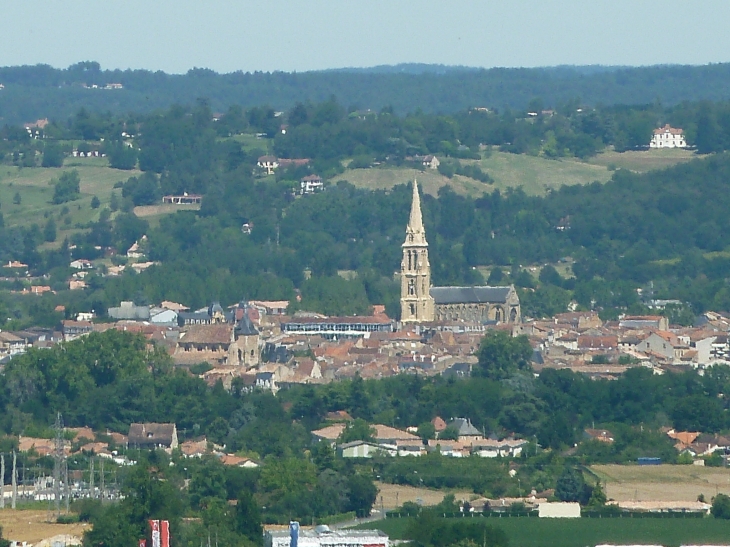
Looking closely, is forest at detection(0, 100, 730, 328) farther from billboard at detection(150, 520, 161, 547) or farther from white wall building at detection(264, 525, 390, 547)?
billboard at detection(150, 520, 161, 547)

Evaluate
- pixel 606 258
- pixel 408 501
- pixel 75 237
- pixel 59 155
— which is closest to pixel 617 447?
pixel 408 501

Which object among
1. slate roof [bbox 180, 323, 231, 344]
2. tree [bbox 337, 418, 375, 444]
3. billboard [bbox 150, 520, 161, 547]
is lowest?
slate roof [bbox 180, 323, 231, 344]

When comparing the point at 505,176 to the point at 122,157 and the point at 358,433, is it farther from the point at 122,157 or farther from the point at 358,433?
the point at 358,433

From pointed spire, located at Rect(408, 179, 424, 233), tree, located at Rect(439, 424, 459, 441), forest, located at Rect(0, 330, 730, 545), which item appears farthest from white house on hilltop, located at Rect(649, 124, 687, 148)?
tree, located at Rect(439, 424, 459, 441)

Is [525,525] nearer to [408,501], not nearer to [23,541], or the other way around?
[408,501]

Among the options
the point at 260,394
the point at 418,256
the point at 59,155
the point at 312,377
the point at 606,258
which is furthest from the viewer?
the point at 59,155

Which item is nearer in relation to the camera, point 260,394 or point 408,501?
point 408,501
